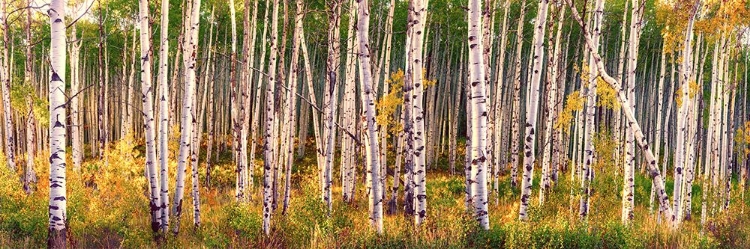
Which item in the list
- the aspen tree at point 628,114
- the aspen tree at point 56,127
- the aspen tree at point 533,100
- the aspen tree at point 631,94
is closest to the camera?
the aspen tree at point 56,127

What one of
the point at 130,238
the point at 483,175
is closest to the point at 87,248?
the point at 130,238

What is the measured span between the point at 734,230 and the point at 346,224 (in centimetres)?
648

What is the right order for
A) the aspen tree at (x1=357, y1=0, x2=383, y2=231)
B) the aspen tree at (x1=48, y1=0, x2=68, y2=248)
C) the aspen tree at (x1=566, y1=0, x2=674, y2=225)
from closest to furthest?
the aspen tree at (x1=48, y1=0, x2=68, y2=248) < the aspen tree at (x1=357, y1=0, x2=383, y2=231) < the aspen tree at (x1=566, y1=0, x2=674, y2=225)

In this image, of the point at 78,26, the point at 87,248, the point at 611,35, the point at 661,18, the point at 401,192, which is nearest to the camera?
the point at 87,248

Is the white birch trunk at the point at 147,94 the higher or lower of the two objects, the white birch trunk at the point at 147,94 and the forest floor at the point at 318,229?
the higher

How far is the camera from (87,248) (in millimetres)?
7062

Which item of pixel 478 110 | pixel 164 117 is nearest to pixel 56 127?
pixel 164 117

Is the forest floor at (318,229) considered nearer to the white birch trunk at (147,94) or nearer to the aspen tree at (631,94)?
the aspen tree at (631,94)

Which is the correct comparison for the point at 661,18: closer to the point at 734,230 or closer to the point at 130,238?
the point at 734,230

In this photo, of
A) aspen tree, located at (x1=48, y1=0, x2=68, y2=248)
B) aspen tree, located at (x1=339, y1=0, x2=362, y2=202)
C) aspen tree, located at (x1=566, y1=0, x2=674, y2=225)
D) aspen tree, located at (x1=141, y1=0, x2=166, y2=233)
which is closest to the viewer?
aspen tree, located at (x1=48, y1=0, x2=68, y2=248)

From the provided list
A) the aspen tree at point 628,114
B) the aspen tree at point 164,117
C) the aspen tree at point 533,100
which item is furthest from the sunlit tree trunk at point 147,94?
the aspen tree at point 628,114

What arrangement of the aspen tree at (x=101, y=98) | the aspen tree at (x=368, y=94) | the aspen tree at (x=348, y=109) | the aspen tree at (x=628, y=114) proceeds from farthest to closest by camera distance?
the aspen tree at (x=101, y=98)
the aspen tree at (x=348, y=109)
the aspen tree at (x=628, y=114)
the aspen tree at (x=368, y=94)

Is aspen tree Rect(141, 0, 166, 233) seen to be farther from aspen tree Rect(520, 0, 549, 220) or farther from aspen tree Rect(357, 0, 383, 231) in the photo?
aspen tree Rect(520, 0, 549, 220)

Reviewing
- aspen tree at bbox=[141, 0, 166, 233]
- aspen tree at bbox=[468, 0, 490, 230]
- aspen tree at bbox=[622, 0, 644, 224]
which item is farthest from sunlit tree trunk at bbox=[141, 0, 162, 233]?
aspen tree at bbox=[622, 0, 644, 224]
